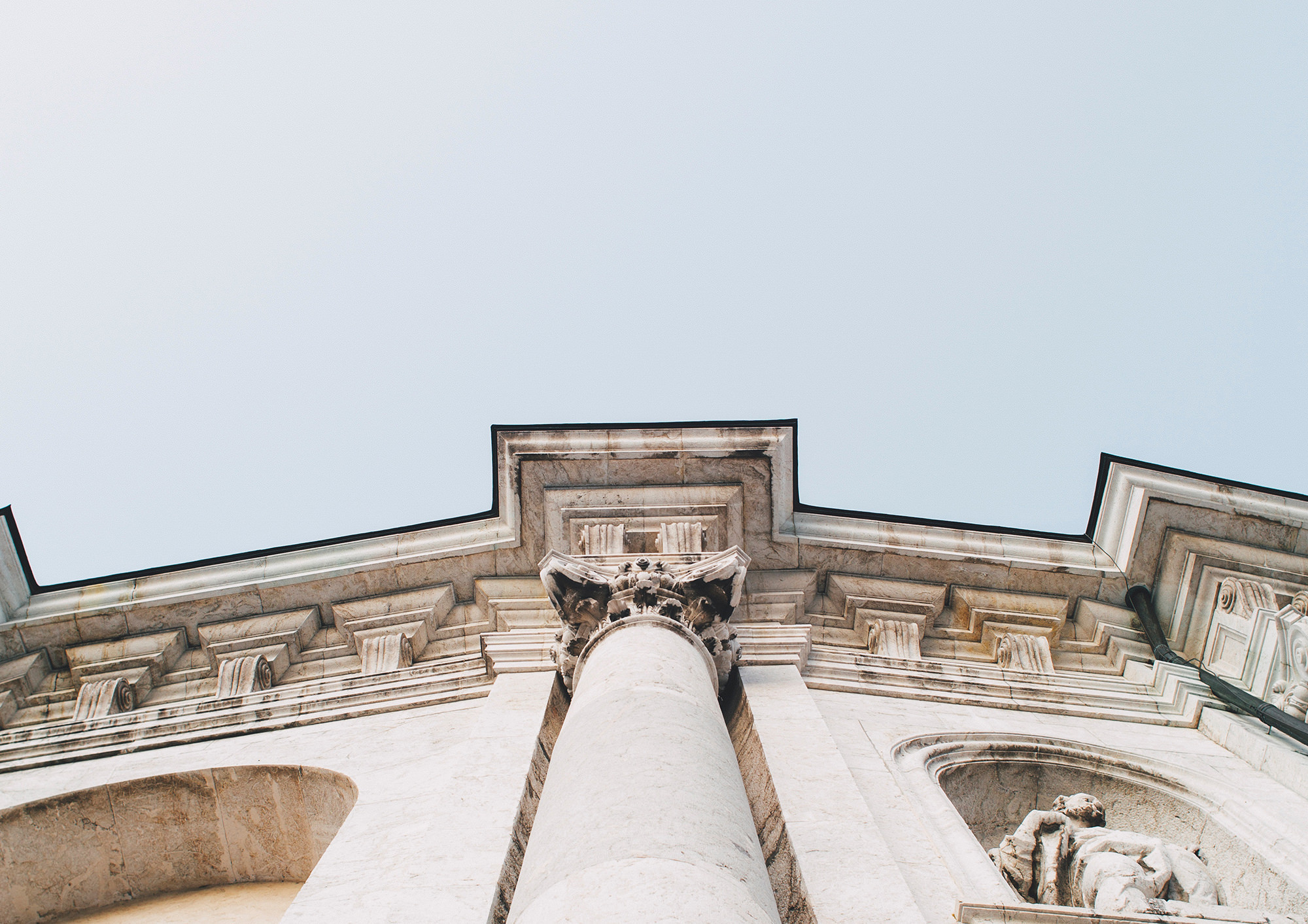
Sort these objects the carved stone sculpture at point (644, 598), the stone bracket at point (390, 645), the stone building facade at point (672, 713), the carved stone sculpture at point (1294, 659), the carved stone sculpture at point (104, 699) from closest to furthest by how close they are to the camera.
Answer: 1. the stone building facade at point (672, 713)
2. the carved stone sculpture at point (644, 598)
3. the carved stone sculpture at point (1294, 659)
4. the carved stone sculpture at point (104, 699)
5. the stone bracket at point (390, 645)

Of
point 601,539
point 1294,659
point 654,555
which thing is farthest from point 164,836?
point 1294,659

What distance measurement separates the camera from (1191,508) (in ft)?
37.5

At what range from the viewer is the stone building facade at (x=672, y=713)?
6184mm

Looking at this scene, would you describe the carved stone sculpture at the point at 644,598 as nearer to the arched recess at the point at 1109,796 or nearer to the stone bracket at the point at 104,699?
the arched recess at the point at 1109,796

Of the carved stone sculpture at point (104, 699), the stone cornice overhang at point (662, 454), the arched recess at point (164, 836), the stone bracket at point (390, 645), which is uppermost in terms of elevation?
the stone cornice overhang at point (662, 454)

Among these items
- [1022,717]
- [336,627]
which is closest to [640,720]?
[1022,717]

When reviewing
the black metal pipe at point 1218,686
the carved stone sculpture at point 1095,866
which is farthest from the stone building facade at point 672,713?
the black metal pipe at point 1218,686

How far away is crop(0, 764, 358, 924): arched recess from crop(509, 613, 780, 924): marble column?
3.10 m

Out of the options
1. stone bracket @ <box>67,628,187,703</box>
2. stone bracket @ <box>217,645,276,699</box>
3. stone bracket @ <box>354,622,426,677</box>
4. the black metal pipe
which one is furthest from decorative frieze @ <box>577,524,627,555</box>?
the black metal pipe

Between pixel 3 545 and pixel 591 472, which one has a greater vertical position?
pixel 591 472

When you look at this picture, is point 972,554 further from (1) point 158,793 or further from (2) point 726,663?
(1) point 158,793

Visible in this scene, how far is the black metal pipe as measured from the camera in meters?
9.02

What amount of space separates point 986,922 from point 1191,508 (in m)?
7.20

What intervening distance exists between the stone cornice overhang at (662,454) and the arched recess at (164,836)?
287cm
